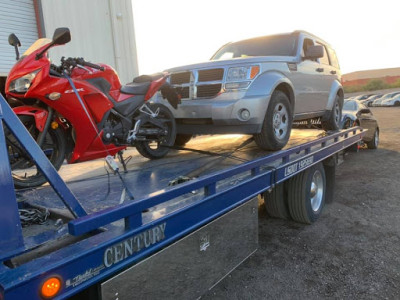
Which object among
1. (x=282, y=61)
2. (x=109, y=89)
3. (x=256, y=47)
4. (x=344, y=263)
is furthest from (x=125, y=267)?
(x=256, y=47)

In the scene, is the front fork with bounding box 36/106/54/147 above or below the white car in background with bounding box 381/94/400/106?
above

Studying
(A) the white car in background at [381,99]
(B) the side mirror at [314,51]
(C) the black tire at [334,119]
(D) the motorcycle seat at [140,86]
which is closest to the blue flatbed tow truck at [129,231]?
(D) the motorcycle seat at [140,86]

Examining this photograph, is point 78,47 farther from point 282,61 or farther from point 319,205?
point 319,205

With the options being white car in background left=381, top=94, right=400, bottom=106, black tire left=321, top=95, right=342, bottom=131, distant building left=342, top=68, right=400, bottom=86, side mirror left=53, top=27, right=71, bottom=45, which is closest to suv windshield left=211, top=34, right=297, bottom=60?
black tire left=321, top=95, right=342, bottom=131

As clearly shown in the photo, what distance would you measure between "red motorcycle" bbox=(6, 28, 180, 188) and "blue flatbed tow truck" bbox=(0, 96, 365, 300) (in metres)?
0.32

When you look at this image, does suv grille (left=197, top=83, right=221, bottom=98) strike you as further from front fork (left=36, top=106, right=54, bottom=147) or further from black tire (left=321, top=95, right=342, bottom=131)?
black tire (left=321, top=95, right=342, bottom=131)

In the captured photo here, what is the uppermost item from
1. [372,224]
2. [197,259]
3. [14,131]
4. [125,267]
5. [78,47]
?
[78,47]

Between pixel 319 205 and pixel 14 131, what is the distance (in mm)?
4173

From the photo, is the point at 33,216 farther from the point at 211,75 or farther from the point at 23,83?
the point at 211,75

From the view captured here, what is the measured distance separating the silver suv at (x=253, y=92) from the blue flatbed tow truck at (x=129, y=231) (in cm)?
63

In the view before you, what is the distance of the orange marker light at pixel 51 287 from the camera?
1.39 metres

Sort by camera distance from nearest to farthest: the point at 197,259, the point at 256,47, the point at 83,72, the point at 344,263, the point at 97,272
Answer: the point at 97,272, the point at 197,259, the point at 83,72, the point at 344,263, the point at 256,47

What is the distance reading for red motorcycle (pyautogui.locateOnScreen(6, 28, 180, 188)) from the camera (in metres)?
2.75

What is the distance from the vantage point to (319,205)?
15.5 ft
